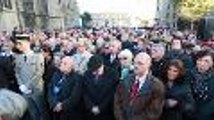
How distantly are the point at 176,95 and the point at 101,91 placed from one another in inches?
66.7

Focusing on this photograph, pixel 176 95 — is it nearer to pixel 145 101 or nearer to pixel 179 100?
pixel 179 100

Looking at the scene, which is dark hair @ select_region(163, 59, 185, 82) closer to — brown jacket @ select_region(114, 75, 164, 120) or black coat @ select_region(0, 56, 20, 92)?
brown jacket @ select_region(114, 75, 164, 120)

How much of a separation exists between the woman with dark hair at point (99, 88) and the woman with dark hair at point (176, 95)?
4.79ft

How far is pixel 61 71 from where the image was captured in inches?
462

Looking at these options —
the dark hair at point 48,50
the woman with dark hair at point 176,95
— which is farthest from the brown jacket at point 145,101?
the dark hair at point 48,50

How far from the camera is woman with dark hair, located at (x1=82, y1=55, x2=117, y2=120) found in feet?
37.7

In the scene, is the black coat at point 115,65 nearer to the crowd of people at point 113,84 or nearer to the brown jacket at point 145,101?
the crowd of people at point 113,84

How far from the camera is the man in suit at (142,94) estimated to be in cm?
964

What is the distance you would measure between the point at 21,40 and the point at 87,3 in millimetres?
105351

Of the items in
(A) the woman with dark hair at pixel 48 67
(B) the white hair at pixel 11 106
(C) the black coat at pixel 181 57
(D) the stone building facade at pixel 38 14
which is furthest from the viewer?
(D) the stone building facade at pixel 38 14

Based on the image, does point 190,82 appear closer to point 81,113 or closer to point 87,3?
point 81,113

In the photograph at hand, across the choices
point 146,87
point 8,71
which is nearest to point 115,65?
point 8,71

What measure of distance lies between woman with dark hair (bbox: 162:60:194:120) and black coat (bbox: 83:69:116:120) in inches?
57.3

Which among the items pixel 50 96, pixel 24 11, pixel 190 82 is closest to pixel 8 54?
pixel 50 96
